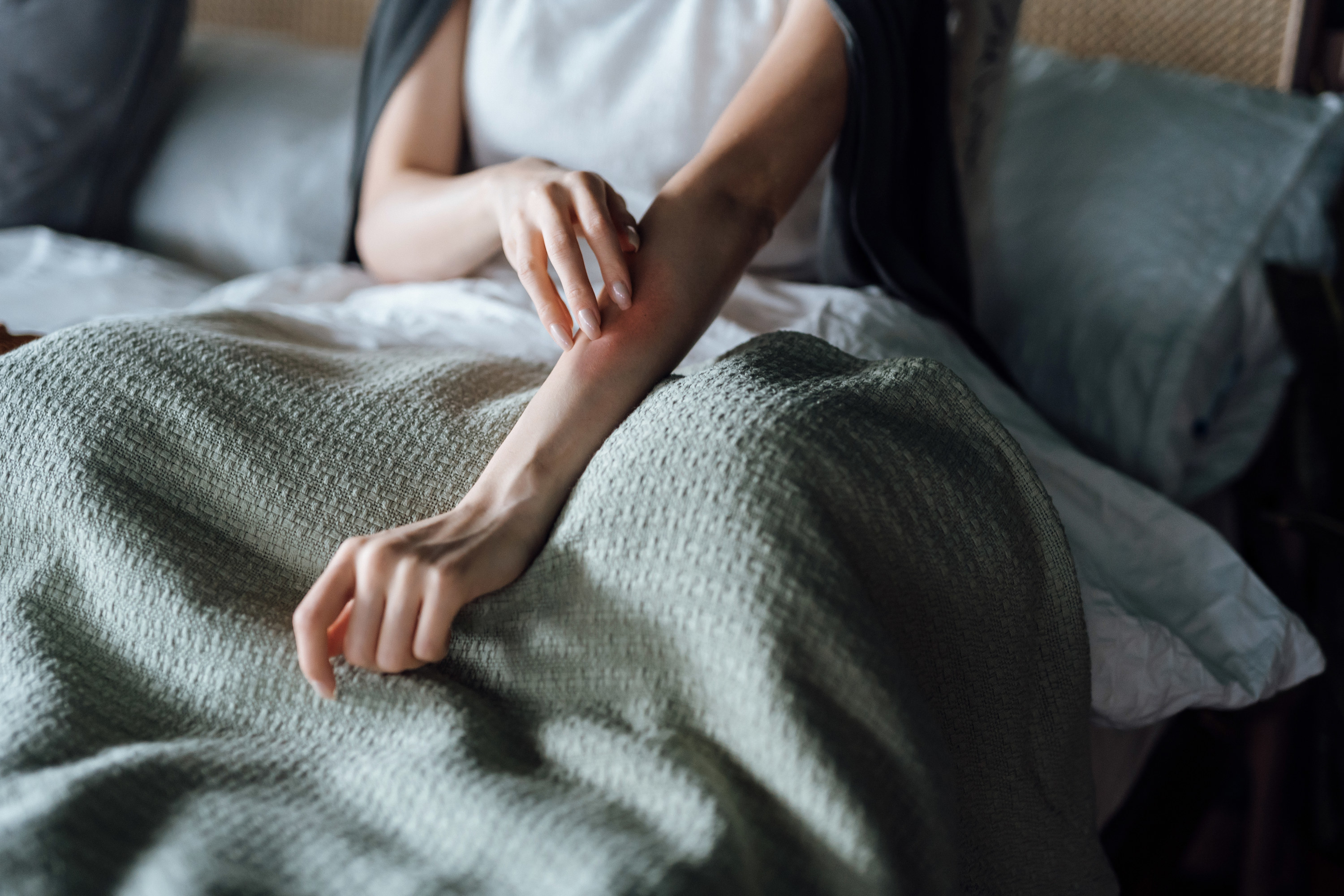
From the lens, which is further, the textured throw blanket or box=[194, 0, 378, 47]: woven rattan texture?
box=[194, 0, 378, 47]: woven rattan texture

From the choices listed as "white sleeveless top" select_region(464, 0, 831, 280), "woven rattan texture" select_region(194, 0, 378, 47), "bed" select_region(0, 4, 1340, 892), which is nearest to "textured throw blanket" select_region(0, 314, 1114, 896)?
"bed" select_region(0, 4, 1340, 892)

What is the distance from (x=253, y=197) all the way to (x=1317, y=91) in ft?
4.01

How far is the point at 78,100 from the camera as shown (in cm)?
113

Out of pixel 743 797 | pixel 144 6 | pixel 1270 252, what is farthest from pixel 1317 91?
pixel 144 6

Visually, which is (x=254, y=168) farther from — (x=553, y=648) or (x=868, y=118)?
(x=553, y=648)

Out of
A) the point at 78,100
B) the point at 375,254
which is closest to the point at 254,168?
the point at 78,100

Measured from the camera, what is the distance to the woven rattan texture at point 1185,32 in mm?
1008

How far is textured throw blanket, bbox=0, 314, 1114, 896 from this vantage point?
1.13 feet

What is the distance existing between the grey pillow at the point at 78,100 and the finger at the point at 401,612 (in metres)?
1.04

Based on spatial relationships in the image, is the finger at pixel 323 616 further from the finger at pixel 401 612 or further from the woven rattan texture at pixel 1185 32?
the woven rattan texture at pixel 1185 32

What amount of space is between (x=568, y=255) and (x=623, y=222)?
5 cm

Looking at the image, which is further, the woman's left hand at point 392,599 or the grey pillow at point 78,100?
the grey pillow at point 78,100

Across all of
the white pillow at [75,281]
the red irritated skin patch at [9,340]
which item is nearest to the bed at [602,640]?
the red irritated skin patch at [9,340]

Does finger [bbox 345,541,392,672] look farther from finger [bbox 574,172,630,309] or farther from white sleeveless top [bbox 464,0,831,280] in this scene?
white sleeveless top [bbox 464,0,831,280]
